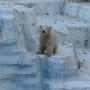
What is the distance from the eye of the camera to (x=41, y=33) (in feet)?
24.5

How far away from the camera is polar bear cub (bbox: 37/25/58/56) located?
24.2 ft

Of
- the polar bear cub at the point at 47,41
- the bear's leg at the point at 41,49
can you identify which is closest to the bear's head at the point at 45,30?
the polar bear cub at the point at 47,41

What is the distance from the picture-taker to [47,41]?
294 inches

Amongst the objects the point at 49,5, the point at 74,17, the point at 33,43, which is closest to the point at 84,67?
the point at 33,43

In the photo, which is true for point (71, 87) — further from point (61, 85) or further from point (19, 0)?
point (19, 0)

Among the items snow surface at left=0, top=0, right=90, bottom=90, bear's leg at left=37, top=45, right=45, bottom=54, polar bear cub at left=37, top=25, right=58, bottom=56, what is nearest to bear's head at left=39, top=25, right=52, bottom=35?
polar bear cub at left=37, top=25, right=58, bottom=56

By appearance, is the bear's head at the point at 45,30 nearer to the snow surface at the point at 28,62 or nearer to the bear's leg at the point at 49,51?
the snow surface at the point at 28,62

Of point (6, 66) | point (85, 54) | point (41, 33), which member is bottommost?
point (85, 54)

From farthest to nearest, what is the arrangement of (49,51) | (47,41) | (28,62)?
1. (47,41)
2. (49,51)
3. (28,62)

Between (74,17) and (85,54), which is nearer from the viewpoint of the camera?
(85,54)

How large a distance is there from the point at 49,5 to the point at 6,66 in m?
7.11

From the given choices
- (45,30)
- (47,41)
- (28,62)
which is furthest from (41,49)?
(28,62)

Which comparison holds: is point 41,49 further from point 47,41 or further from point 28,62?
point 28,62

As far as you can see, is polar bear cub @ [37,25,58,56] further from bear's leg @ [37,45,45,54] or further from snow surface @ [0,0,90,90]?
snow surface @ [0,0,90,90]
